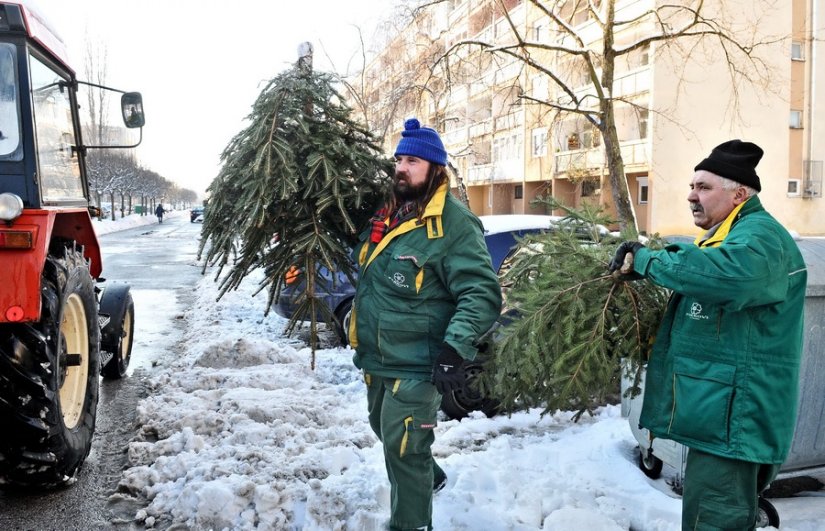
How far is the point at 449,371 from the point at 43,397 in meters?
2.23

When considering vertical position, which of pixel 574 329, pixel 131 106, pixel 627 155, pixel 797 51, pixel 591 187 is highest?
pixel 797 51

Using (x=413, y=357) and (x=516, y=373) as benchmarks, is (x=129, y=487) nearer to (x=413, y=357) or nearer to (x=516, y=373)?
(x=413, y=357)

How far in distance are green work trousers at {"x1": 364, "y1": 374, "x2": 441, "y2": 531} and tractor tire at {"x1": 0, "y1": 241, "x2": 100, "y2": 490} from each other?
1874mm

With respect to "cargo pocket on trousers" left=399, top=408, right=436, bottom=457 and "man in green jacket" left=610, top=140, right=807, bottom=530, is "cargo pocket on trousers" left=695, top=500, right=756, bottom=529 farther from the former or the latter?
"cargo pocket on trousers" left=399, top=408, right=436, bottom=457

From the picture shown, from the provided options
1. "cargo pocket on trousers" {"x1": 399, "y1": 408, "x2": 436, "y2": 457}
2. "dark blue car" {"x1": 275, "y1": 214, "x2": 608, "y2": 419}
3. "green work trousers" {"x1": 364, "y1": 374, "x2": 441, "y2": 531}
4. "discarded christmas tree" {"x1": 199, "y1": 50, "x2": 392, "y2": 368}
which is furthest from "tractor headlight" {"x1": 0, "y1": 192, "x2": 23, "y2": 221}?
"cargo pocket on trousers" {"x1": 399, "y1": 408, "x2": 436, "y2": 457}

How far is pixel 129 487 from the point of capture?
4.03 meters

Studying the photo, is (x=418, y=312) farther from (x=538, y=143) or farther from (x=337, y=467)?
(x=538, y=143)

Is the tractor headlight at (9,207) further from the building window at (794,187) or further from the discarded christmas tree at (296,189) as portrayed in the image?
the building window at (794,187)

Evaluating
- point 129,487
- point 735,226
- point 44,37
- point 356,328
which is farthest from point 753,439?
point 44,37

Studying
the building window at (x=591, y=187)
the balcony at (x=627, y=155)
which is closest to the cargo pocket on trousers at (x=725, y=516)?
the balcony at (x=627, y=155)

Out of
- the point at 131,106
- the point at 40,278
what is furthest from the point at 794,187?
the point at 40,278

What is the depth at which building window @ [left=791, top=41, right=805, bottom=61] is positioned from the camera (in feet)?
85.5

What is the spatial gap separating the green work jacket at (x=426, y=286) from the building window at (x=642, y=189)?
24.4 metres

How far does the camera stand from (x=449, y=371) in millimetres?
→ 2879
